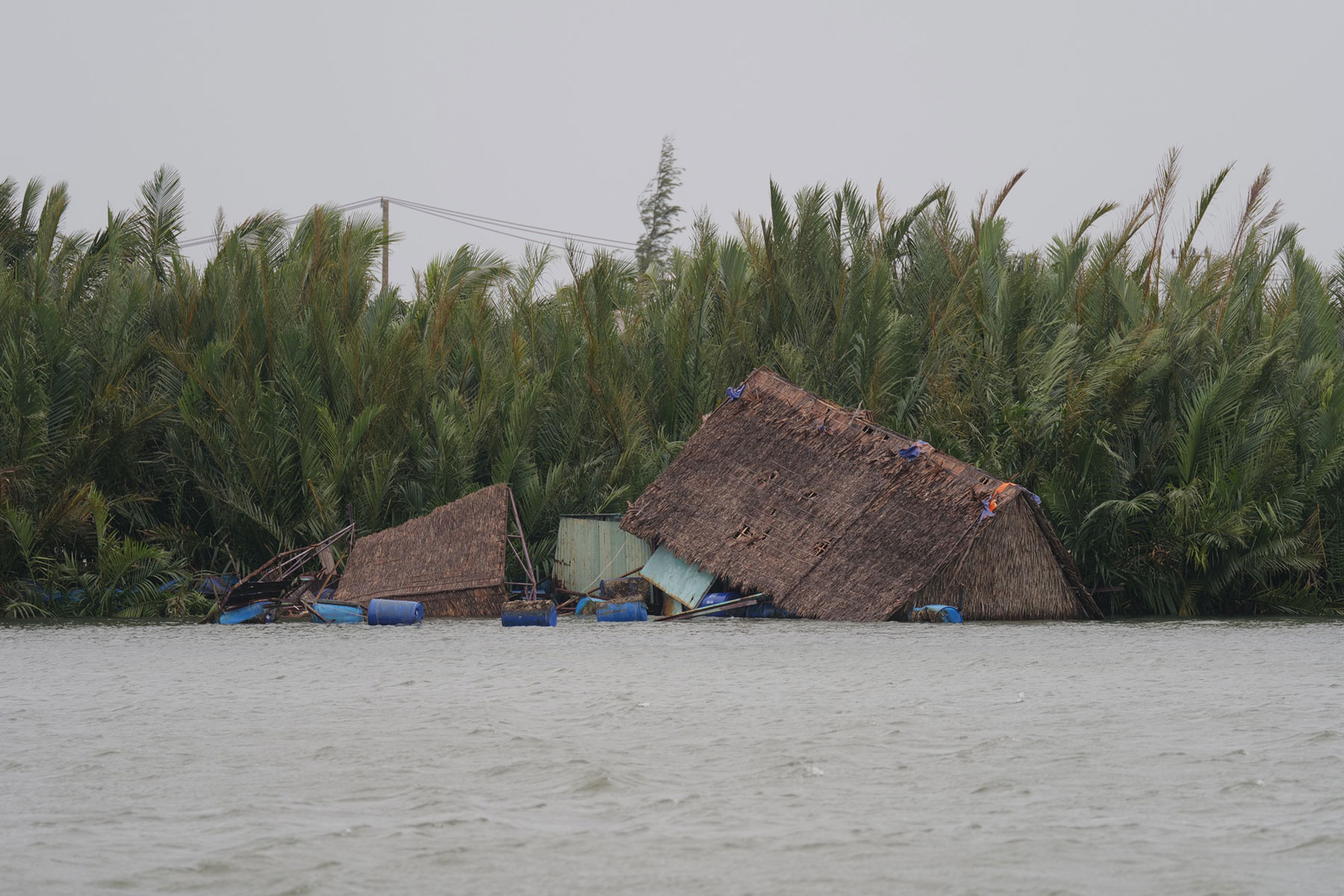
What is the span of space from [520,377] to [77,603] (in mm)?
4410

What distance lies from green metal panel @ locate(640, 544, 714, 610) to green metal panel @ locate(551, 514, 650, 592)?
0.89ft

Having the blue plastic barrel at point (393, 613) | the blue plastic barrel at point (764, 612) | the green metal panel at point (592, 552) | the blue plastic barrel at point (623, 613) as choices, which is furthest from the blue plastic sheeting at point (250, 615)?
the blue plastic barrel at point (764, 612)

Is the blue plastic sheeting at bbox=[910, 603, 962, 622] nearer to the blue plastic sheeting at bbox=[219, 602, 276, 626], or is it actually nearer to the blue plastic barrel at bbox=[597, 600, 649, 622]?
the blue plastic barrel at bbox=[597, 600, 649, 622]

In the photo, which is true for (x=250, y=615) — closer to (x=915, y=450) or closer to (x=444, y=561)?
(x=444, y=561)

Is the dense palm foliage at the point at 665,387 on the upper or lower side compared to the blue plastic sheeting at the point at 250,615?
upper

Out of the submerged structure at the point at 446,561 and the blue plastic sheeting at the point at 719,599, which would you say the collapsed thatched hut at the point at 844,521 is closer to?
the blue plastic sheeting at the point at 719,599

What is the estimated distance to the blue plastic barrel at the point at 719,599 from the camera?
1109 centimetres

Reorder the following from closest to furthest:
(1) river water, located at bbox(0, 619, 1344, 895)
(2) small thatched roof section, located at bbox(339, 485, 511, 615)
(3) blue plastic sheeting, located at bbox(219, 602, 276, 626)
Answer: (1) river water, located at bbox(0, 619, 1344, 895)
(3) blue plastic sheeting, located at bbox(219, 602, 276, 626)
(2) small thatched roof section, located at bbox(339, 485, 511, 615)

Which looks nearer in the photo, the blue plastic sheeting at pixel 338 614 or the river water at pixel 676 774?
the river water at pixel 676 774

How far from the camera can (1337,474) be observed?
38.6 feet

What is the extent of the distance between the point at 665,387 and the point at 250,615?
15.3 ft

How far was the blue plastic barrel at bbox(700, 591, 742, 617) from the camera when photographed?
11.1 metres

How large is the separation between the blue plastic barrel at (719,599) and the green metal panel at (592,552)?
874mm

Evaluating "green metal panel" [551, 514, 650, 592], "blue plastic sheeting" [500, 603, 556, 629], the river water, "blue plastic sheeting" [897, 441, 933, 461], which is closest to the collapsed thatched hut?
"blue plastic sheeting" [897, 441, 933, 461]
